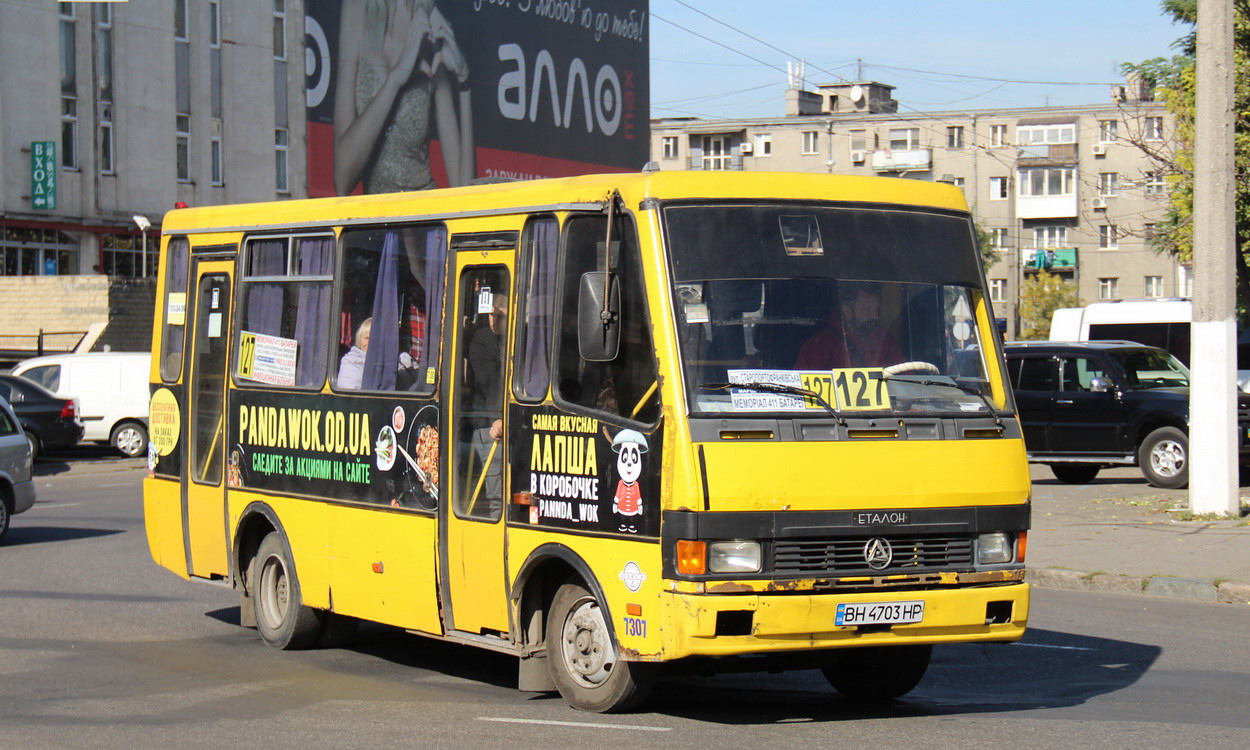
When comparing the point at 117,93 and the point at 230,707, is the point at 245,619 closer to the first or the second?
the point at 230,707

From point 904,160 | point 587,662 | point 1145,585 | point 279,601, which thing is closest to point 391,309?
point 279,601

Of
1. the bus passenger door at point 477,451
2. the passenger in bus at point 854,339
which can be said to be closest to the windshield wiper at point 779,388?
the passenger in bus at point 854,339

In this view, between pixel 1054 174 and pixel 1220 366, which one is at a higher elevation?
pixel 1054 174

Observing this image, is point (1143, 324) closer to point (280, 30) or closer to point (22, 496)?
point (22, 496)

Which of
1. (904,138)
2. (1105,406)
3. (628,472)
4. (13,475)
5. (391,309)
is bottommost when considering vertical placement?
(13,475)

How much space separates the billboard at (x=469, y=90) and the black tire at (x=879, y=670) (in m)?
46.7

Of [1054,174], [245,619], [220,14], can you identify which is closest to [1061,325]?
[245,619]

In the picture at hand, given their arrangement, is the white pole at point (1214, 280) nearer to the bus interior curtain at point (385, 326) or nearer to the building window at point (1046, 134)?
the bus interior curtain at point (385, 326)

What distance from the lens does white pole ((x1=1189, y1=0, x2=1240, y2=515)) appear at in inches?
666

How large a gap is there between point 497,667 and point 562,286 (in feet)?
9.12

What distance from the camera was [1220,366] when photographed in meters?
17.0

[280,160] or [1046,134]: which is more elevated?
[1046,134]

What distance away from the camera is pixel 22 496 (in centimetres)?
1742

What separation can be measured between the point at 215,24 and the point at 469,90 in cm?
1248
